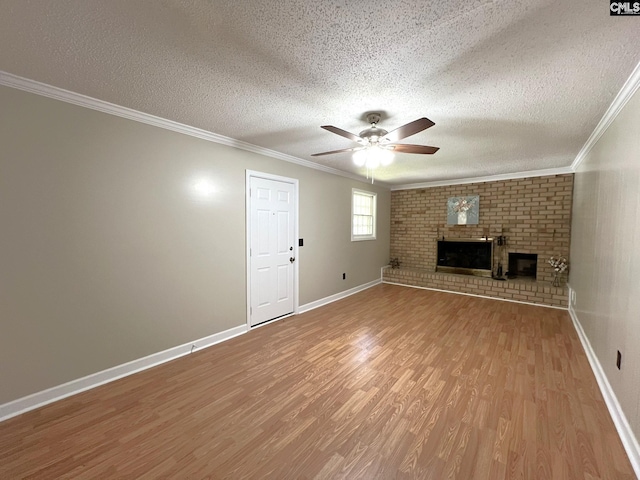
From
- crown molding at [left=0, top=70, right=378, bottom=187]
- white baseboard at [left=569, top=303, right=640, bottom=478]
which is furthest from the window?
white baseboard at [left=569, top=303, right=640, bottom=478]

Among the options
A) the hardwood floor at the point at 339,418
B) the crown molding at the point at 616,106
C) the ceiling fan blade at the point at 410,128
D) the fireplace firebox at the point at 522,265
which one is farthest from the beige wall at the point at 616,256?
the fireplace firebox at the point at 522,265

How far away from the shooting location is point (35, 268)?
1.93 metres

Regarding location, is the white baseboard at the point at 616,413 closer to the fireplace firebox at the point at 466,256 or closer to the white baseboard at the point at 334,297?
the fireplace firebox at the point at 466,256

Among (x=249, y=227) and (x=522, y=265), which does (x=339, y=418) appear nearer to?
(x=249, y=227)

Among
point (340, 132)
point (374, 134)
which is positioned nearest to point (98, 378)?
point (340, 132)

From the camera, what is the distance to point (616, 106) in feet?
6.82

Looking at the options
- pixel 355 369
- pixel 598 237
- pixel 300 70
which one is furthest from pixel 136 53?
pixel 598 237

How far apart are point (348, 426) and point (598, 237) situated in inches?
115

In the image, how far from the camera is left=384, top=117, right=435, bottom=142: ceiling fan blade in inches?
72.6

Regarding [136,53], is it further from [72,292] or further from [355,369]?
[355,369]

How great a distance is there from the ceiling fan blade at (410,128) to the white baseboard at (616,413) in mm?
2260

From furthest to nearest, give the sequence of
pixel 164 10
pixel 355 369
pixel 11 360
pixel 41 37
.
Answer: pixel 355 369
pixel 11 360
pixel 41 37
pixel 164 10

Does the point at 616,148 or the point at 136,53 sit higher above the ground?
the point at 136,53

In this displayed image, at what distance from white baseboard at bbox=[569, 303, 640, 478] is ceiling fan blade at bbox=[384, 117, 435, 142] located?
2.26 metres
